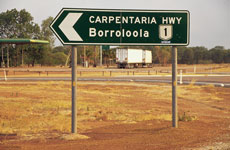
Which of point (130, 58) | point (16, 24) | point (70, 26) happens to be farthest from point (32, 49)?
point (70, 26)

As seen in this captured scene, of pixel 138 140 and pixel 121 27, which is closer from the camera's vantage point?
pixel 138 140

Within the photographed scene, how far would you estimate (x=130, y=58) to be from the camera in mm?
65188

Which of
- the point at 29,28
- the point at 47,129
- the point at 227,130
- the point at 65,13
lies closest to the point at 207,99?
the point at 227,130

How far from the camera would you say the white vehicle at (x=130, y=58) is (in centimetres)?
6419

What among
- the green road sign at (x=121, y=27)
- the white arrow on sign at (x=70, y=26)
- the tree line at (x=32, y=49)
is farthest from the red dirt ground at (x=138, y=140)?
the tree line at (x=32, y=49)

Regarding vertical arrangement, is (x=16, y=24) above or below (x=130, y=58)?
above

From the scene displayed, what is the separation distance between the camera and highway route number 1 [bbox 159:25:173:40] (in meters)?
7.05

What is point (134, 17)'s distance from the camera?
708 cm

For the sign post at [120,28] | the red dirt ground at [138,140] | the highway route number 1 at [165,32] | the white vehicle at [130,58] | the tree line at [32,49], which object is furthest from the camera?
the tree line at [32,49]

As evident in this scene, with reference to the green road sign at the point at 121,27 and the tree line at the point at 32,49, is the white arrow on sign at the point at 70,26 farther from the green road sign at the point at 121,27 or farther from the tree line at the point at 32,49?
the tree line at the point at 32,49

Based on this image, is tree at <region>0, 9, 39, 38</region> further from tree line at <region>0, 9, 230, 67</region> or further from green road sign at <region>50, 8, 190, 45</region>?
green road sign at <region>50, 8, 190, 45</region>

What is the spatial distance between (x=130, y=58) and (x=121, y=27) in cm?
5833

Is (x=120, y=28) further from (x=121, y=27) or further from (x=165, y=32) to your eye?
(x=165, y=32)

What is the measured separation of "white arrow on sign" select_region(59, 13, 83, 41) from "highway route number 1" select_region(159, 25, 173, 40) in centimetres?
189
